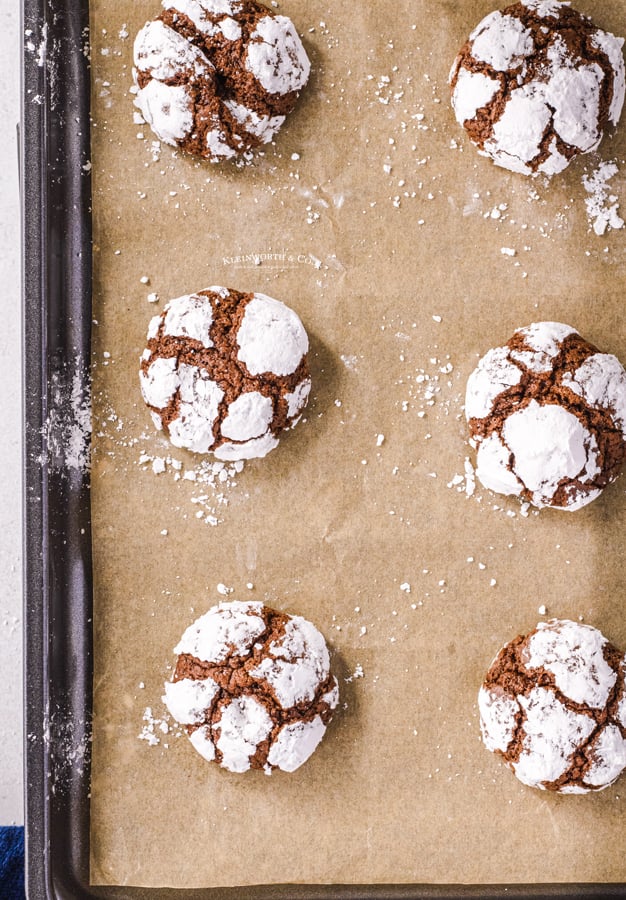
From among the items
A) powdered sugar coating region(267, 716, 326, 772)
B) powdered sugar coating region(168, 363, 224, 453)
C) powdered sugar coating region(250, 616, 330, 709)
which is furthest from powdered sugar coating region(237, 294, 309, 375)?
powdered sugar coating region(267, 716, 326, 772)

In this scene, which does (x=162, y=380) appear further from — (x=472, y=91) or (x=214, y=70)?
(x=472, y=91)

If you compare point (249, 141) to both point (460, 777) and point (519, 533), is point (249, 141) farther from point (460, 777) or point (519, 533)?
point (460, 777)

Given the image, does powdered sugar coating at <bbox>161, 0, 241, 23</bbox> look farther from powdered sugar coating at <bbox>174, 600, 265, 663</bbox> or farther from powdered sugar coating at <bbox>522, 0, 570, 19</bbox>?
powdered sugar coating at <bbox>174, 600, 265, 663</bbox>

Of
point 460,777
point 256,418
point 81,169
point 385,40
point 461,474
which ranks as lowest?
point 460,777

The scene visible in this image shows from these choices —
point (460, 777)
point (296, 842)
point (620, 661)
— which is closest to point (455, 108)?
point (620, 661)

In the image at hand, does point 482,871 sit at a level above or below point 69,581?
below

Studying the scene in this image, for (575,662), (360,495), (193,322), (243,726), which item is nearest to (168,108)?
(193,322)

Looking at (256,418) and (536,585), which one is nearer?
(256,418)
